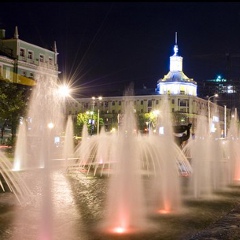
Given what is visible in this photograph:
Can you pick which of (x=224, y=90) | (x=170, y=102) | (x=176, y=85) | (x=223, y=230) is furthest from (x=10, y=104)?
(x=224, y=90)

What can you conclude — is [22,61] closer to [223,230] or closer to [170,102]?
[223,230]

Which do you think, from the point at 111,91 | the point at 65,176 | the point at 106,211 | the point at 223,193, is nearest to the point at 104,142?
the point at 65,176

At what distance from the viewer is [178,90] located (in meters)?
138

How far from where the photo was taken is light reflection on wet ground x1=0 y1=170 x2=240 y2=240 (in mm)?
9047

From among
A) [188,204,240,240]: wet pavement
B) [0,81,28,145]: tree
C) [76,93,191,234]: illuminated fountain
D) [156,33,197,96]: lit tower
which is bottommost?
[188,204,240,240]: wet pavement

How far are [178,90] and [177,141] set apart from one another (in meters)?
115

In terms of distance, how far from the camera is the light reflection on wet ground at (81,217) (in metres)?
9.05

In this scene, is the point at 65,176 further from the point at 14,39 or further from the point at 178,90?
the point at 178,90

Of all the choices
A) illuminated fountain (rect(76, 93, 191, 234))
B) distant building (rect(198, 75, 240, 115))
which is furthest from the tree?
distant building (rect(198, 75, 240, 115))

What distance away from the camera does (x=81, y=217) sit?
10781mm

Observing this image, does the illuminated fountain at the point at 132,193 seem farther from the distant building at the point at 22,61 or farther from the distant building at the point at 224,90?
the distant building at the point at 224,90

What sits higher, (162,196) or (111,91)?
(111,91)

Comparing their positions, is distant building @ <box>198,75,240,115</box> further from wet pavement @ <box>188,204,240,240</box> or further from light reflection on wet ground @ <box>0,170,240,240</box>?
wet pavement @ <box>188,204,240,240</box>


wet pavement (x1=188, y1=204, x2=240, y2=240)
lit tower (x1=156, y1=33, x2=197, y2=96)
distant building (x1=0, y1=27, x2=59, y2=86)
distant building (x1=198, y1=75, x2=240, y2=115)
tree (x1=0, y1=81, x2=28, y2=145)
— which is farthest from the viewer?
distant building (x1=198, y1=75, x2=240, y2=115)
